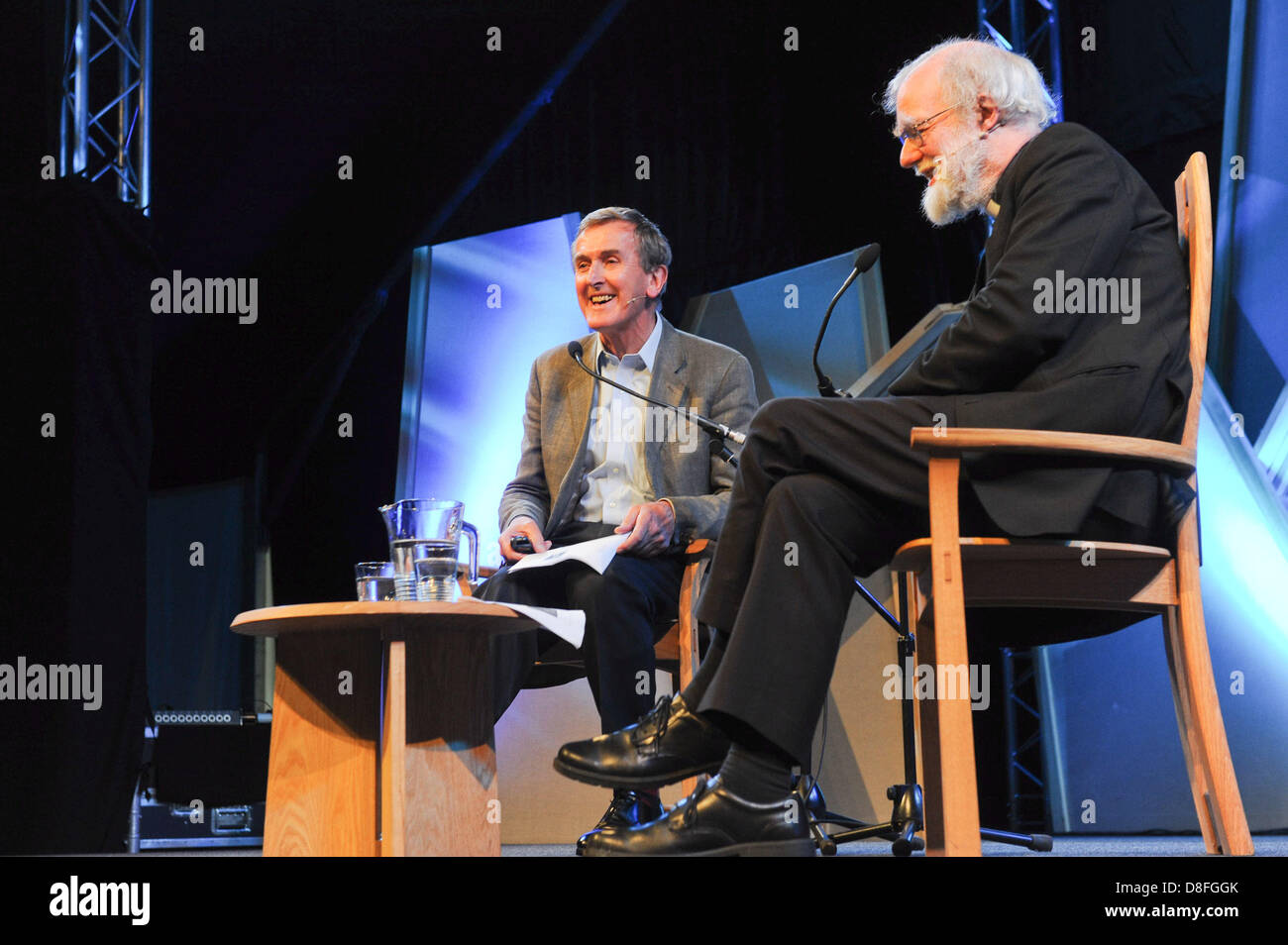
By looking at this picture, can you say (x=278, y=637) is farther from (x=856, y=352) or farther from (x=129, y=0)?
(x=129, y=0)

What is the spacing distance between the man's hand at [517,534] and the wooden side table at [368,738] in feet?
1.39

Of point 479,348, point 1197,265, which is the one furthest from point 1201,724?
point 479,348

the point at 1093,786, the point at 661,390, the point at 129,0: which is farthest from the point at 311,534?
the point at 1093,786

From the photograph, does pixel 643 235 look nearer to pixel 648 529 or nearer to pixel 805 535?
pixel 648 529

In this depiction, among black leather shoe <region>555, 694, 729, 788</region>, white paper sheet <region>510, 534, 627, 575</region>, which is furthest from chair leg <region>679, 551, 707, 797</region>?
black leather shoe <region>555, 694, 729, 788</region>

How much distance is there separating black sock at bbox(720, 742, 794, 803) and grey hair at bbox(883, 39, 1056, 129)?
3.83 feet

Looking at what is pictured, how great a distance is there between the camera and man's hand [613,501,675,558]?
94.1 inches

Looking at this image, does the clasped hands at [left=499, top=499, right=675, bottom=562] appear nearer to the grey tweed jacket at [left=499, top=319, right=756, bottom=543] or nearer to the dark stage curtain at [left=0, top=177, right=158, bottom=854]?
the grey tweed jacket at [left=499, top=319, right=756, bottom=543]

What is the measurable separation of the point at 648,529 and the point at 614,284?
27.1 inches

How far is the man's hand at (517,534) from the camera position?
2566mm

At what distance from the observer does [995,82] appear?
2.03 m

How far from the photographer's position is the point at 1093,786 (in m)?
3.32

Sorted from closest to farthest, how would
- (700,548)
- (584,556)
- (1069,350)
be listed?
(1069,350) → (584,556) → (700,548)
